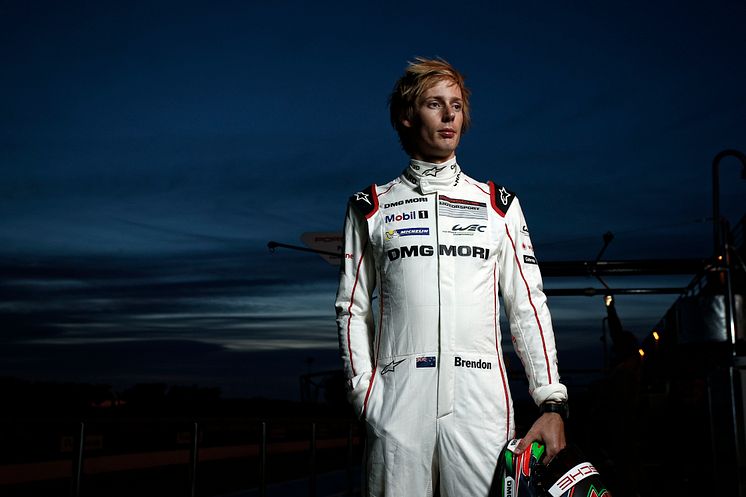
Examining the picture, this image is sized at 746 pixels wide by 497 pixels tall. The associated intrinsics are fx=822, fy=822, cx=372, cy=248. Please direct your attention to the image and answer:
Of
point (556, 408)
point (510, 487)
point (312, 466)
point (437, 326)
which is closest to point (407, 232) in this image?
point (437, 326)

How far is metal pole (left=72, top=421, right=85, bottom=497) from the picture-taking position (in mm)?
4215

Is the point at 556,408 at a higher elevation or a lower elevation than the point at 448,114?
lower

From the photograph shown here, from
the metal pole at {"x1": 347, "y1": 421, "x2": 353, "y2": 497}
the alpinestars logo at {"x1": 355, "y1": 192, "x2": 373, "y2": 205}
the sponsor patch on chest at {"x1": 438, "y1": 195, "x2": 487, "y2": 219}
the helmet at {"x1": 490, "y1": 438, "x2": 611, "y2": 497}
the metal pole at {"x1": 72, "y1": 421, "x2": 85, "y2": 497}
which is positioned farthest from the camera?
the metal pole at {"x1": 347, "y1": 421, "x2": 353, "y2": 497}

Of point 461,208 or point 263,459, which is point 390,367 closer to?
point 461,208

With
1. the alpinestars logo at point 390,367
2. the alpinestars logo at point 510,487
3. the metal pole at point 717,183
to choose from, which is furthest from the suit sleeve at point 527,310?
the metal pole at point 717,183

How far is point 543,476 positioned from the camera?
7.10 feet

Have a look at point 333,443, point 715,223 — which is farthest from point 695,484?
point 333,443

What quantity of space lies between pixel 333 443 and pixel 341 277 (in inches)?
1185

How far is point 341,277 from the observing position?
259 cm

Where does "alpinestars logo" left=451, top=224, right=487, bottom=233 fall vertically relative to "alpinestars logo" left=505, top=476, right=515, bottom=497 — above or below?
above

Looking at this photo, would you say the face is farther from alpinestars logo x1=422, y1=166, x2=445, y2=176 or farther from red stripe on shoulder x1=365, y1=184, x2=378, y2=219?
red stripe on shoulder x1=365, y1=184, x2=378, y2=219

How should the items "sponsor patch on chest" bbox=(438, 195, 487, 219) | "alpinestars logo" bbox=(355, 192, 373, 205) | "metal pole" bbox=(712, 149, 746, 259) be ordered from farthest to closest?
"metal pole" bbox=(712, 149, 746, 259) → "alpinestars logo" bbox=(355, 192, 373, 205) → "sponsor patch on chest" bbox=(438, 195, 487, 219)

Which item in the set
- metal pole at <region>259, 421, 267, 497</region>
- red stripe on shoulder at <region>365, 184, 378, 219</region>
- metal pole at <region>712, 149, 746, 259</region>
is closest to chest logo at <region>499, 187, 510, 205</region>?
red stripe on shoulder at <region>365, 184, 378, 219</region>

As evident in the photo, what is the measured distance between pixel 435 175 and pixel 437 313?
0.46m
